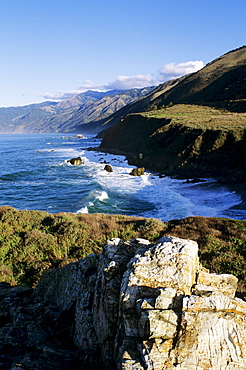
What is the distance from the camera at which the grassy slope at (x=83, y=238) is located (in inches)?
406

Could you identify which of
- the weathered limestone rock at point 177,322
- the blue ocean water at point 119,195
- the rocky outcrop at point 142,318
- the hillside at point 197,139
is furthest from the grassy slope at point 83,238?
the hillside at point 197,139

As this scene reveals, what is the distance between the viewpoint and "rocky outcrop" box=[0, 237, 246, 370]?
4.27 metres

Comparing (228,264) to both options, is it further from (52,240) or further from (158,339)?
(52,240)

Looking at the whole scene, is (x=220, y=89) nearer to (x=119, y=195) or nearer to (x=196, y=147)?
(x=196, y=147)

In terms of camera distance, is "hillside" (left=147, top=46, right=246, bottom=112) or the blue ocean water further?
"hillside" (left=147, top=46, right=246, bottom=112)

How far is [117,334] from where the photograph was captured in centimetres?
500

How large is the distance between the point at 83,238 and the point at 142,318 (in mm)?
8892

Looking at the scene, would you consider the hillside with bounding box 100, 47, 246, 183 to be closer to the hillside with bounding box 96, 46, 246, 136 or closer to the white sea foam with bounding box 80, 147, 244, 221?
the hillside with bounding box 96, 46, 246, 136

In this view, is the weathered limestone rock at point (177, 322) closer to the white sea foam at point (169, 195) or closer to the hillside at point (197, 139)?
the white sea foam at point (169, 195)

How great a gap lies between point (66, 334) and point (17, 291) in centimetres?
329

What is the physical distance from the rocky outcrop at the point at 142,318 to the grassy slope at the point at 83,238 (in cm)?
363

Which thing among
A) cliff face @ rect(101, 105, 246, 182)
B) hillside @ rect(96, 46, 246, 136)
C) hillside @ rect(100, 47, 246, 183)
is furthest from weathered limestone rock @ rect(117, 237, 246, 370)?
hillside @ rect(96, 46, 246, 136)

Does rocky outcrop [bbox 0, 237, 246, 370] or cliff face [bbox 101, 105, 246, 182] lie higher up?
cliff face [bbox 101, 105, 246, 182]

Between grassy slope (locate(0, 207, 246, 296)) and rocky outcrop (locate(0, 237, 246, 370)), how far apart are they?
3.63 metres
